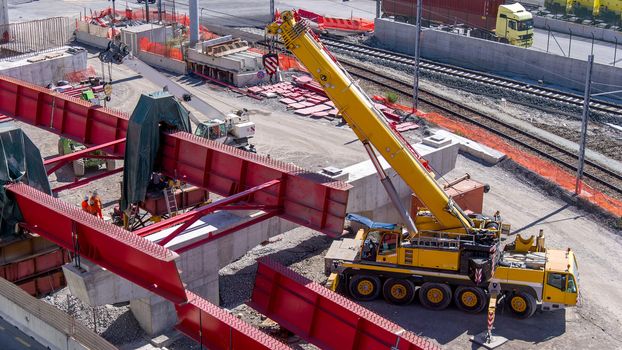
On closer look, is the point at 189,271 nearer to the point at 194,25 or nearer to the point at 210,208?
the point at 210,208

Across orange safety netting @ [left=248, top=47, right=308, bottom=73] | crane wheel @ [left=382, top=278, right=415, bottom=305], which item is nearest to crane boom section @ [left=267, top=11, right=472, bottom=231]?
crane wheel @ [left=382, top=278, right=415, bottom=305]

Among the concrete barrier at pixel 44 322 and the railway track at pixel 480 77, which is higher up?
the railway track at pixel 480 77

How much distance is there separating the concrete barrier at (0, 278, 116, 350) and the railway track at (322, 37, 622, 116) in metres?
30.3

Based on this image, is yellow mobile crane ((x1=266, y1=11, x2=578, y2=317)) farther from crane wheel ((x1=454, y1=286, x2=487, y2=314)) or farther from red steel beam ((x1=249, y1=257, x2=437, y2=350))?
red steel beam ((x1=249, y1=257, x2=437, y2=350))

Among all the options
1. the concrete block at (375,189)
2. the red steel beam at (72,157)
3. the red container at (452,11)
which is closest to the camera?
the red steel beam at (72,157)

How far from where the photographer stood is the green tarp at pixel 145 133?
Result: 957 inches

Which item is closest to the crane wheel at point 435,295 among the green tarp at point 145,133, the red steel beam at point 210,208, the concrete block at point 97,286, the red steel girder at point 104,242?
the red steel beam at point 210,208

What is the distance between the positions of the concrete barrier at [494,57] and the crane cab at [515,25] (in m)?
2.50

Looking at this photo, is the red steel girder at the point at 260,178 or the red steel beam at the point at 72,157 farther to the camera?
the red steel beam at the point at 72,157

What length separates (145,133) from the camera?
24594mm

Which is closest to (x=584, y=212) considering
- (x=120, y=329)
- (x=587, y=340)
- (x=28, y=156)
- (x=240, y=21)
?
(x=587, y=340)

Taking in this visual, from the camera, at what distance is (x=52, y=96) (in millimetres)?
29156

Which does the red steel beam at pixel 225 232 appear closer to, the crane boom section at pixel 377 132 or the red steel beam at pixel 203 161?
the red steel beam at pixel 203 161

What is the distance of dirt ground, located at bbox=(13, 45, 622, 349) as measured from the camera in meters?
25.1
